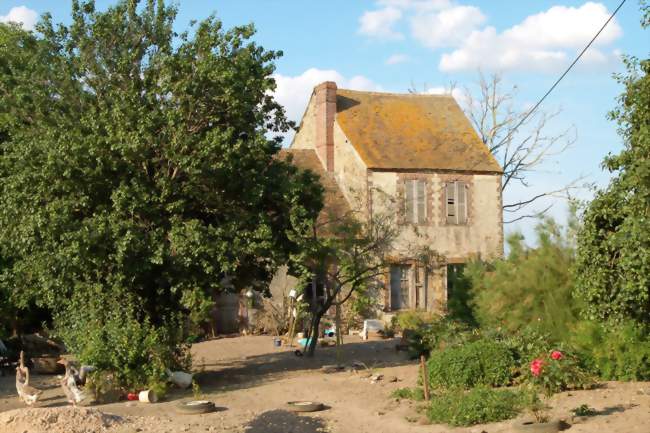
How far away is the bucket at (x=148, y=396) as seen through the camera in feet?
Result: 48.9

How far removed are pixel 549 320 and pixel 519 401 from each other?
15.8 feet

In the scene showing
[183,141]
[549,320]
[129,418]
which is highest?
[183,141]

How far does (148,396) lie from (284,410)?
299 cm

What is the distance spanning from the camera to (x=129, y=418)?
42.6ft

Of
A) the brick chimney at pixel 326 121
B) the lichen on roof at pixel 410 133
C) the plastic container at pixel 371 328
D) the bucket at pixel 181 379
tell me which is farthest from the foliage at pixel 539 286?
the brick chimney at pixel 326 121

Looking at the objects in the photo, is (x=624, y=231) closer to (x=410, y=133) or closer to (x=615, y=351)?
(x=615, y=351)

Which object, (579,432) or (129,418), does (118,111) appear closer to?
(129,418)

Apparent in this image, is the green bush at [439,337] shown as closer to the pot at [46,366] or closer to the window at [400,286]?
the window at [400,286]

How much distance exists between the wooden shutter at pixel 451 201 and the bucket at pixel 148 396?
1767cm

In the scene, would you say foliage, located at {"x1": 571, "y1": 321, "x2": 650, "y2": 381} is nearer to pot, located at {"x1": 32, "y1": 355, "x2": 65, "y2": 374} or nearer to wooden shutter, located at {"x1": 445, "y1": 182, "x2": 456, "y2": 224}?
pot, located at {"x1": 32, "y1": 355, "x2": 65, "y2": 374}

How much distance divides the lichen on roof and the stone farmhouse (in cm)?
4

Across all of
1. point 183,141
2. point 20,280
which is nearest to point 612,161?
point 183,141

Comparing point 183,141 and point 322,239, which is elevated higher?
point 183,141

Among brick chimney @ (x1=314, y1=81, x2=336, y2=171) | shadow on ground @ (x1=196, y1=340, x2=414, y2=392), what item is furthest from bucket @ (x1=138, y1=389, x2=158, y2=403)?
brick chimney @ (x1=314, y1=81, x2=336, y2=171)
